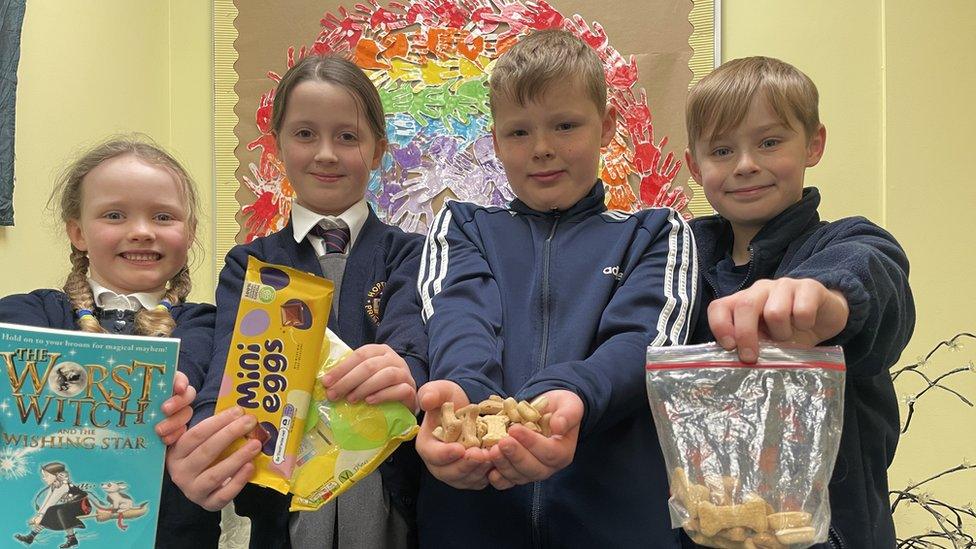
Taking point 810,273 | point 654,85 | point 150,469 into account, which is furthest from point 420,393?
Result: point 654,85

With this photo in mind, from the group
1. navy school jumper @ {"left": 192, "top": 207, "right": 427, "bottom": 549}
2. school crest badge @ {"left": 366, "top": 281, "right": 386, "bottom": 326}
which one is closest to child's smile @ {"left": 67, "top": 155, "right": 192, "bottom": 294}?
navy school jumper @ {"left": 192, "top": 207, "right": 427, "bottom": 549}

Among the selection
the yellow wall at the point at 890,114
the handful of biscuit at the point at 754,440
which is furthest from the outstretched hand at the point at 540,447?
the yellow wall at the point at 890,114

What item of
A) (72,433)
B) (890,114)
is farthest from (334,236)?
(890,114)

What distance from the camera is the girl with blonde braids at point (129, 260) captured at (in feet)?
3.77

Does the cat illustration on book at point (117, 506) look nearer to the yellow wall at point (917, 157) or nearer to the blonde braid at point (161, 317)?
the blonde braid at point (161, 317)

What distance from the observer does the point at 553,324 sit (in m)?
1.08

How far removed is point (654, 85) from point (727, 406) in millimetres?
1656

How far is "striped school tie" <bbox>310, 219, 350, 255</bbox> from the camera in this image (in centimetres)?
126

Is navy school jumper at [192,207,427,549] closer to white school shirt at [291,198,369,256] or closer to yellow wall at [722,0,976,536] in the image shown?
white school shirt at [291,198,369,256]

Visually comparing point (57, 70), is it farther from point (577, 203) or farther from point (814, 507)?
point (814, 507)

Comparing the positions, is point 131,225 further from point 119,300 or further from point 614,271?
point 614,271

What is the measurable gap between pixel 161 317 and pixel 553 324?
559 mm

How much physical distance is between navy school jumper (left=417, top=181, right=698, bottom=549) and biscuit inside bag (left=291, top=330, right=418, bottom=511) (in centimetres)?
9

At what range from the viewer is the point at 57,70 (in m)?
2.04
